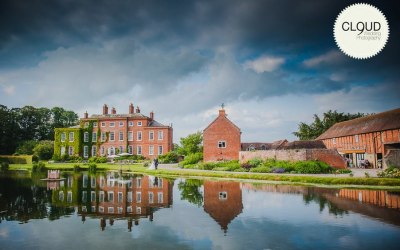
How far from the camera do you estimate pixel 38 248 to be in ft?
30.2

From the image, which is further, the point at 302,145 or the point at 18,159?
the point at 18,159

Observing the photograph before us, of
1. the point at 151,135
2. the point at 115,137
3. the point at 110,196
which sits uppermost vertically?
the point at 151,135

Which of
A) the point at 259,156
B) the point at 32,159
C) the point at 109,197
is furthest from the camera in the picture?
the point at 32,159

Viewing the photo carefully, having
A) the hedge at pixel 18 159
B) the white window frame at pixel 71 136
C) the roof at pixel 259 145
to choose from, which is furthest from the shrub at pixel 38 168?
the roof at pixel 259 145

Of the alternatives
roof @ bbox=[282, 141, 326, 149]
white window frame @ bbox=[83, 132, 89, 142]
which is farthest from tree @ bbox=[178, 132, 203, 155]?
white window frame @ bbox=[83, 132, 89, 142]

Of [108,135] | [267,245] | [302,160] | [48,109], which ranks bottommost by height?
[267,245]

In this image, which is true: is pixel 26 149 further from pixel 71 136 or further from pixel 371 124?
pixel 371 124

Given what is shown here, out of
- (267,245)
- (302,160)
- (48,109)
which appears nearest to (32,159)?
(48,109)

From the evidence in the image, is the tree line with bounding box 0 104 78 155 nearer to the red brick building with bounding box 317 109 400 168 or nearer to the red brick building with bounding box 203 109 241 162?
the red brick building with bounding box 203 109 241 162

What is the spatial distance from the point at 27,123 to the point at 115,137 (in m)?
36.4

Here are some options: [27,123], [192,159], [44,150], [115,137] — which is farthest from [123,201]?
[27,123]

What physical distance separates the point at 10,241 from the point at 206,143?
34.9 metres

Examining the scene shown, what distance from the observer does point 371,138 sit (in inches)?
1451

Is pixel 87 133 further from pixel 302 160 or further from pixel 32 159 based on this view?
pixel 302 160
